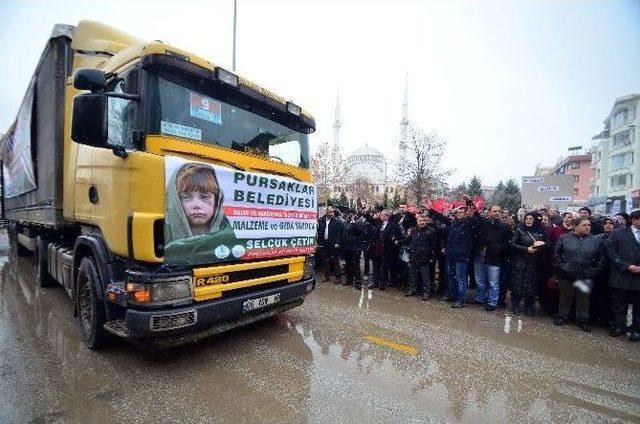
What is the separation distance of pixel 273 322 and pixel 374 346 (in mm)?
1529

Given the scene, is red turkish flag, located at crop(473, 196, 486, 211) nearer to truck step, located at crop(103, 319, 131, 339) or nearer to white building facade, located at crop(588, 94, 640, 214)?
truck step, located at crop(103, 319, 131, 339)

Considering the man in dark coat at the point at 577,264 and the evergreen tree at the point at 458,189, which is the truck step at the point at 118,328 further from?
the evergreen tree at the point at 458,189

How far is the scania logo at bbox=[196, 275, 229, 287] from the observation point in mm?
3377

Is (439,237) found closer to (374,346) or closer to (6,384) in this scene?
(374,346)

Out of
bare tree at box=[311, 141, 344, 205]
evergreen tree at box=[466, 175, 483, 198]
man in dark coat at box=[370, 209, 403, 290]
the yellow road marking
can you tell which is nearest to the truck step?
the yellow road marking

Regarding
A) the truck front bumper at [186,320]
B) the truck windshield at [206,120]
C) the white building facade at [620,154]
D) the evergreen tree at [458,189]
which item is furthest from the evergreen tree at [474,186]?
the truck front bumper at [186,320]

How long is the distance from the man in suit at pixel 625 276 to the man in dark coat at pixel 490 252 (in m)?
1.51

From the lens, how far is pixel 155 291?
3.12 meters

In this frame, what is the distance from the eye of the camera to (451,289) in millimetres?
6906

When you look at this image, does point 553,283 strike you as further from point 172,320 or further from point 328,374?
point 172,320

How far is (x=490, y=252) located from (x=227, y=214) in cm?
495

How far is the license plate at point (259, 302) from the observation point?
12.4ft

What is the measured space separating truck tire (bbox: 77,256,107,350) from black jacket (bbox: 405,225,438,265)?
534 cm

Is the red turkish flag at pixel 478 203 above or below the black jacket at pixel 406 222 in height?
above
